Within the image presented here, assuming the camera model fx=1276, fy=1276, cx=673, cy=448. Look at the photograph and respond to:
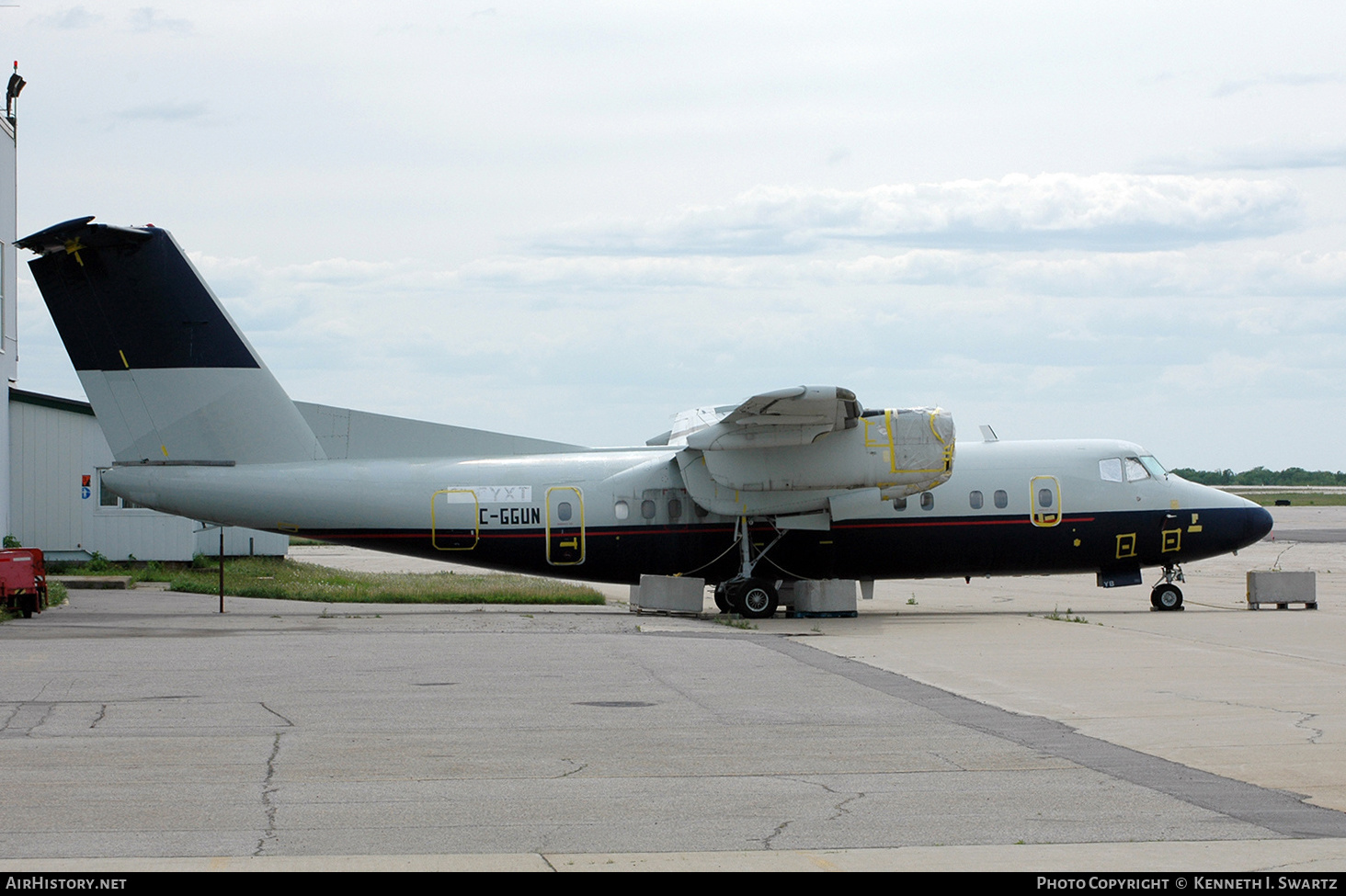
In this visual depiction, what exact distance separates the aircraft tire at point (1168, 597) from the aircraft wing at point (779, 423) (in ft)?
23.0

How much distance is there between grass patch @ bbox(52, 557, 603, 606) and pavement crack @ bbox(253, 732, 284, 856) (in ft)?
53.9

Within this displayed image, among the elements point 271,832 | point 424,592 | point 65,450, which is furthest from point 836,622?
point 65,450

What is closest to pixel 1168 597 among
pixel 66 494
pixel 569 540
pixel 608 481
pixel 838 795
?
pixel 608 481

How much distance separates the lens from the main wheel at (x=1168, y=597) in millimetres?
23719

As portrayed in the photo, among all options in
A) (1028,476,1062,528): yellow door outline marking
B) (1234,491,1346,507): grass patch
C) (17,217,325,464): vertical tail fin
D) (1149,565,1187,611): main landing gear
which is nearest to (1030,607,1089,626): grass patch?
(1028,476,1062,528): yellow door outline marking

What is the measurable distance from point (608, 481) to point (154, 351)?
7.94 metres

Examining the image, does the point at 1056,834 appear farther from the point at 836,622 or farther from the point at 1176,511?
the point at 1176,511

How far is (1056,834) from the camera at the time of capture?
7258 mm

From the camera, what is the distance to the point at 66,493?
33.8 metres

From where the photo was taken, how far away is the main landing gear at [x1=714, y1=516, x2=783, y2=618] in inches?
901

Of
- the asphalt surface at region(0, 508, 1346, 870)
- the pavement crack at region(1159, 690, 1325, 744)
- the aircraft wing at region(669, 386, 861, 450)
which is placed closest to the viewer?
the asphalt surface at region(0, 508, 1346, 870)

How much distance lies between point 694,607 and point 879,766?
13.6m

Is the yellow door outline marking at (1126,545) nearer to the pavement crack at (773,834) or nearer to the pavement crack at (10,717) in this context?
the pavement crack at (773,834)

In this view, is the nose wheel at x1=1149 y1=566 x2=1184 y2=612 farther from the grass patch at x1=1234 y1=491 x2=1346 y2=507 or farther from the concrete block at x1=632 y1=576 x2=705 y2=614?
the grass patch at x1=1234 y1=491 x2=1346 y2=507
